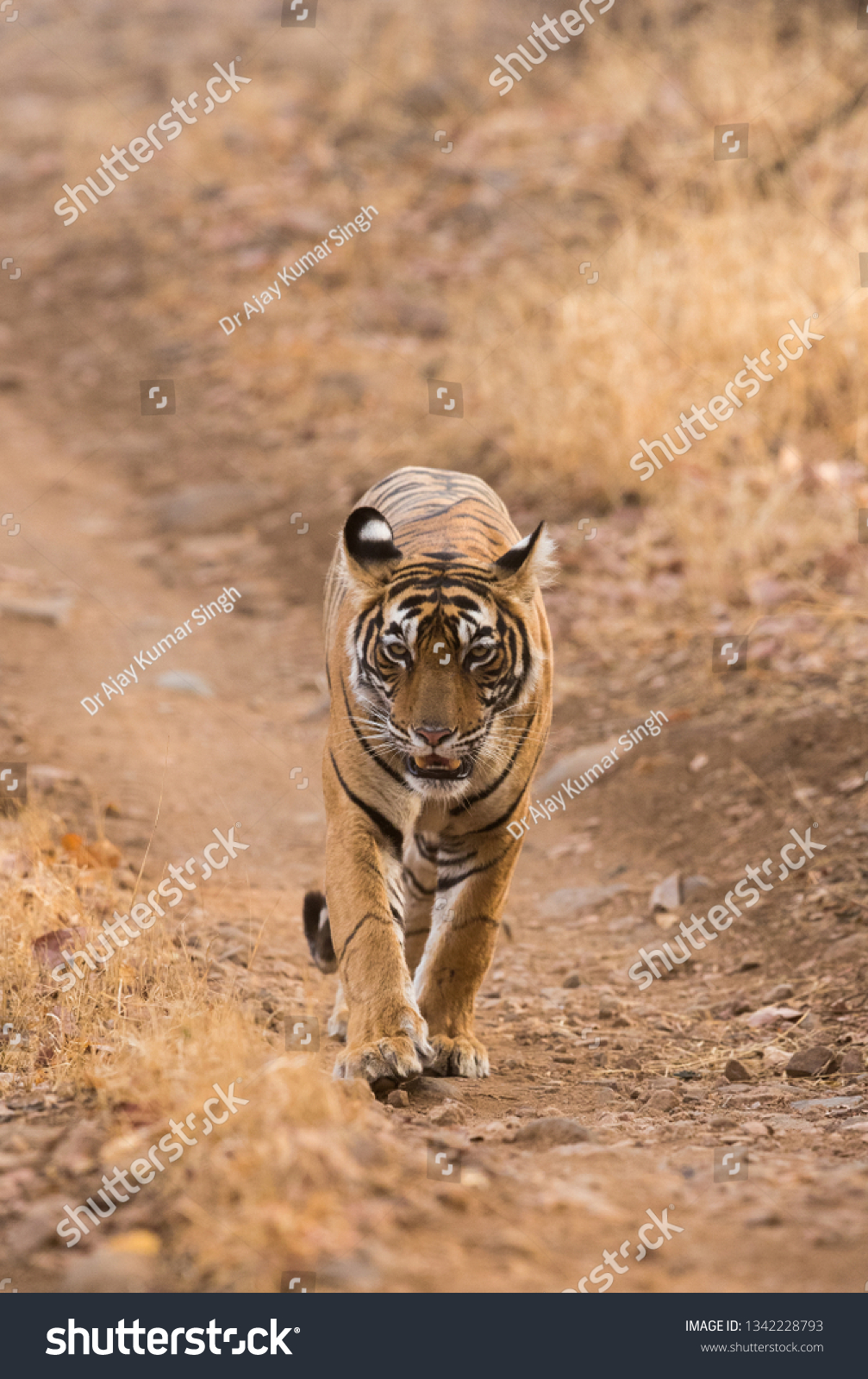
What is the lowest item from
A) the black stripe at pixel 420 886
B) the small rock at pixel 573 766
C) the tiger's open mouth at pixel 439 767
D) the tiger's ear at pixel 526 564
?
the tiger's open mouth at pixel 439 767

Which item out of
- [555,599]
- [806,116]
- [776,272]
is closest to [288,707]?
[555,599]

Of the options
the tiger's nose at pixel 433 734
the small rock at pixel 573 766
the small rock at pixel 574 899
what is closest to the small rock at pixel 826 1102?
the tiger's nose at pixel 433 734

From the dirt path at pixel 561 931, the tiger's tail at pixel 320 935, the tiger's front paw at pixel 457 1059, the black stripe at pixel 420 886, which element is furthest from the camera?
the black stripe at pixel 420 886

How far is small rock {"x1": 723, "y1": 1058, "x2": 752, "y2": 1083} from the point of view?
4.24 metres

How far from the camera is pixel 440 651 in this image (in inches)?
158

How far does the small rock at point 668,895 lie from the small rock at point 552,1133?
2.49 m

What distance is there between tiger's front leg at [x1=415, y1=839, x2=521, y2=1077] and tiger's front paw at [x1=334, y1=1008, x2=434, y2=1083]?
420 millimetres

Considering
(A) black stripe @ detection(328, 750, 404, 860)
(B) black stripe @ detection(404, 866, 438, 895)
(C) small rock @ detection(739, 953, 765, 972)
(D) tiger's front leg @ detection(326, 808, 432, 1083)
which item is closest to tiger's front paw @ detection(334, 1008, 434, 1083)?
(D) tiger's front leg @ detection(326, 808, 432, 1083)

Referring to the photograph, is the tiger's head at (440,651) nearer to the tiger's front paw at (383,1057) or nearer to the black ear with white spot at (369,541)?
the black ear with white spot at (369,541)

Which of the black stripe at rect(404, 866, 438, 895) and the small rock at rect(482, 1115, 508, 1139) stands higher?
the black stripe at rect(404, 866, 438, 895)

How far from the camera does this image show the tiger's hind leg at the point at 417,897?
490 cm

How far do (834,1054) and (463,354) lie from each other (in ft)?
23.6

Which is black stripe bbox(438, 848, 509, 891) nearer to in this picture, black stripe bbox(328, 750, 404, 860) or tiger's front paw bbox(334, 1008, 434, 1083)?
black stripe bbox(328, 750, 404, 860)
